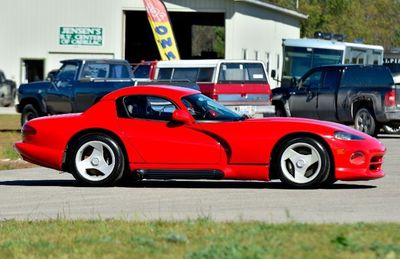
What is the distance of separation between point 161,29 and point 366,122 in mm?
18142

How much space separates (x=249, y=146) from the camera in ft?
47.9

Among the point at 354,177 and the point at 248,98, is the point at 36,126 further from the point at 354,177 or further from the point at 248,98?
the point at 248,98

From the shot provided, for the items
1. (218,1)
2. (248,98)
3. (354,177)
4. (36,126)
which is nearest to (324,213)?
(354,177)

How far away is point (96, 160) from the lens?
15.1 m

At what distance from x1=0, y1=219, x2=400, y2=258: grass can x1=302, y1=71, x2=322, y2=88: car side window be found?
64.8 feet

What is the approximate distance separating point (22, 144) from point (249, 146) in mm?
3269

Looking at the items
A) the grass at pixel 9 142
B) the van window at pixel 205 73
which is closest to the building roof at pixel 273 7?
the grass at pixel 9 142

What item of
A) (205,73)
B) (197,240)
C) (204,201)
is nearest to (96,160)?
(204,201)

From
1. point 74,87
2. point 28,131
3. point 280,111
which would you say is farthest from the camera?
point 280,111

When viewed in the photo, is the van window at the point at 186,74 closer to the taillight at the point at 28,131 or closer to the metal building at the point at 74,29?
the taillight at the point at 28,131

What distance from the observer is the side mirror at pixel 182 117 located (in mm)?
14852

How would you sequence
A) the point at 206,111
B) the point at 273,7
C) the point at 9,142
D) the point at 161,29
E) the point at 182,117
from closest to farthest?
the point at 182,117 → the point at 206,111 → the point at 9,142 → the point at 161,29 → the point at 273,7

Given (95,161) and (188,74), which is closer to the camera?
(95,161)

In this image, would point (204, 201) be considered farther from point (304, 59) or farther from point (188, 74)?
point (304, 59)
